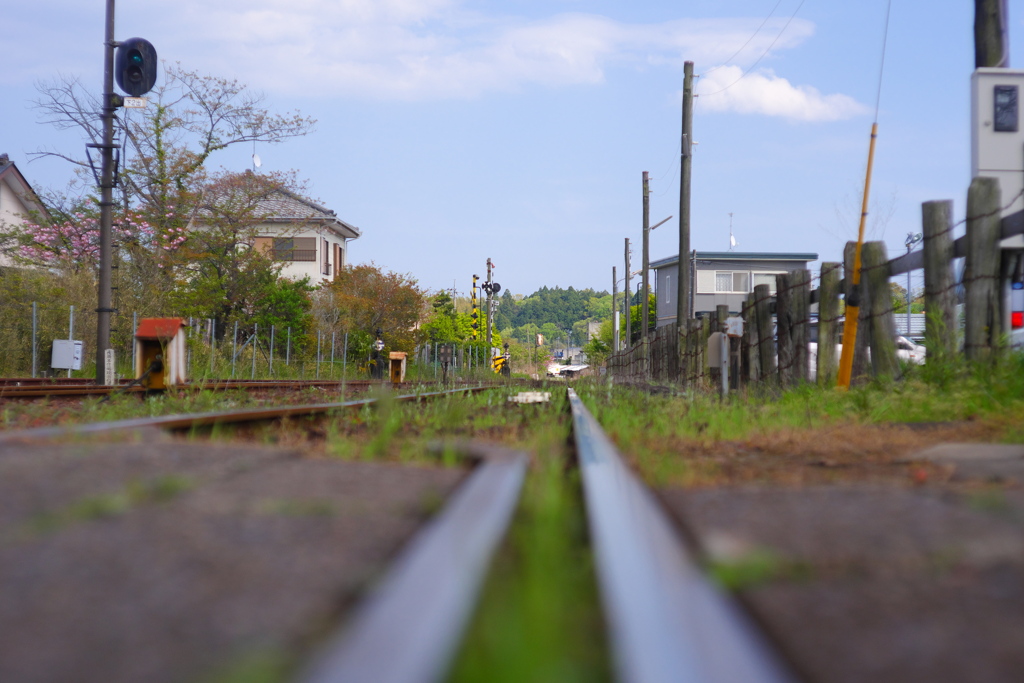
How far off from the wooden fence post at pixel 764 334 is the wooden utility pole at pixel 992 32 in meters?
3.75

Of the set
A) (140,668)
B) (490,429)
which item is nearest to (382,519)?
(140,668)

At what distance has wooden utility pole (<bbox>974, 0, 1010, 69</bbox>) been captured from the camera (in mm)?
10594

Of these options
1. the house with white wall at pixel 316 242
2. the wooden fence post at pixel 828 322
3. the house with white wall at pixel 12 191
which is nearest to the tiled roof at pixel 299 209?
the house with white wall at pixel 316 242

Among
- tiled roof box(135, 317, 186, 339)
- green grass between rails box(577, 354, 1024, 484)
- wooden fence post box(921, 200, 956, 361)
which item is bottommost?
green grass between rails box(577, 354, 1024, 484)

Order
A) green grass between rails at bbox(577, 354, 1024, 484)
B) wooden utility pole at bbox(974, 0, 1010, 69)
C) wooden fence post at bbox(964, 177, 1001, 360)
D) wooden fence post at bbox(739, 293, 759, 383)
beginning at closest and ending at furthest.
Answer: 1. green grass between rails at bbox(577, 354, 1024, 484)
2. wooden fence post at bbox(964, 177, 1001, 360)
3. wooden utility pole at bbox(974, 0, 1010, 69)
4. wooden fence post at bbox(739, 293, 759, 383)

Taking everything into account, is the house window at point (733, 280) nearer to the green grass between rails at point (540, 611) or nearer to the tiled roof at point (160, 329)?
the tiled roof at point (160, 329)

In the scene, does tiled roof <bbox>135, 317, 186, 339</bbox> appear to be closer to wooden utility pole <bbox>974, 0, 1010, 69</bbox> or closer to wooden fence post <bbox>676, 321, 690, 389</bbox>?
wooden utility pole <bbox>974, 0, 1010, 69</bbox>

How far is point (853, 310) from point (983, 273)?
1.63 m

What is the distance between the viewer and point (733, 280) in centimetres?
6125

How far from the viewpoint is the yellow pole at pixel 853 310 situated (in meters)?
7.97

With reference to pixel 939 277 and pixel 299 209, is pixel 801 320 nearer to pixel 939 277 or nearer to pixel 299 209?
pixel 939 277

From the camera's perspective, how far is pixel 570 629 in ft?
4.45

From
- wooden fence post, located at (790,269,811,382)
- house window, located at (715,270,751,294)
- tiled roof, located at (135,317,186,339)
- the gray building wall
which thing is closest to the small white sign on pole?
tiled roof, located at (135,317,186,339)

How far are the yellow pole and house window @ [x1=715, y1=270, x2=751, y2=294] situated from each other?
53.7 metres
